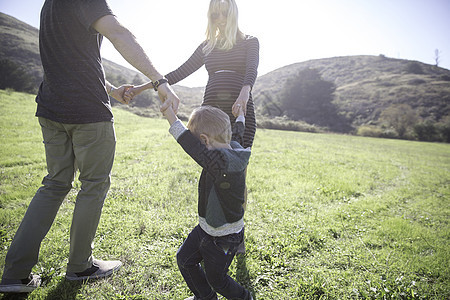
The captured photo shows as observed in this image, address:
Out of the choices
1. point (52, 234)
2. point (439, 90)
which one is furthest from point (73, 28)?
point (439, 90)

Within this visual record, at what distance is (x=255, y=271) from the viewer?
8.06 feet

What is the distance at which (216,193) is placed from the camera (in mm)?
1651

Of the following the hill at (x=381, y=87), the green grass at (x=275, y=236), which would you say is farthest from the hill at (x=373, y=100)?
the green grass at (x=275, y=236)

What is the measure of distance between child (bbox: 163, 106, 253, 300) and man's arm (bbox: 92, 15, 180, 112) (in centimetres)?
15

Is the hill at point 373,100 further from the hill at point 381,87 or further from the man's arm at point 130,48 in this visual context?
the man's arm at point 130,48

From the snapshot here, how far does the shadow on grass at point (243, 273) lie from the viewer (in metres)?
2.27

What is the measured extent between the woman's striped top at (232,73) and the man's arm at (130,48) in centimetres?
85

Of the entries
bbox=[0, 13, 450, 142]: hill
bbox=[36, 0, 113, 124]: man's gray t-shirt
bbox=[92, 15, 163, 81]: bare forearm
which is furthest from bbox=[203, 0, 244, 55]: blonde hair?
bbox=[0, 13, 450, 142]: hill

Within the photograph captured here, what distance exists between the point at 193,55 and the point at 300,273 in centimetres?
281

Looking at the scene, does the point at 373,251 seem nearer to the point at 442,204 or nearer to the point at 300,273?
the point at 300,273

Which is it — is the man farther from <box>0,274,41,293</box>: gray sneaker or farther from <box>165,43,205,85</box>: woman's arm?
<box>165,43,205,85</box>: woman's arm

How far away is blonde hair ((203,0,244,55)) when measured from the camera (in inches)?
93.3

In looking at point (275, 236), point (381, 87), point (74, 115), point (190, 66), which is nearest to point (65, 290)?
point (74, 115)

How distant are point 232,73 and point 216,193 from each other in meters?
1.46
